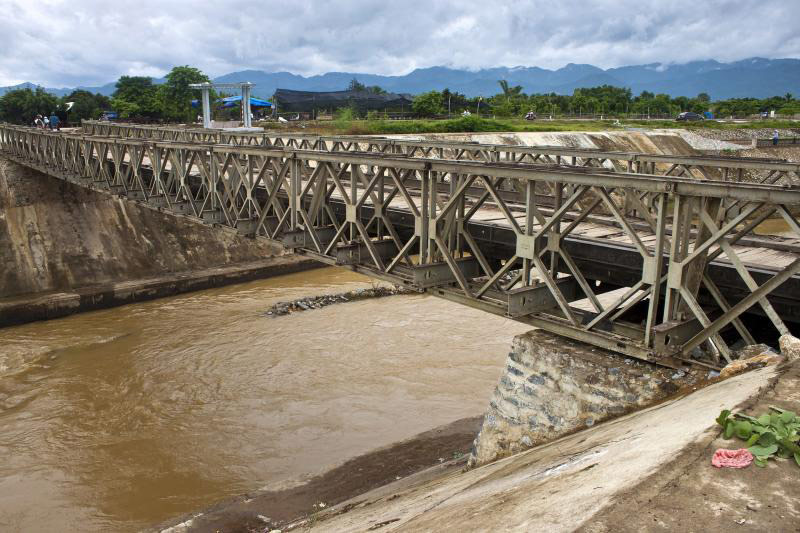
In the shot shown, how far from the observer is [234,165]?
16.5 metres

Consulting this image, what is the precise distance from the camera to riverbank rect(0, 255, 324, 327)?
2647cm

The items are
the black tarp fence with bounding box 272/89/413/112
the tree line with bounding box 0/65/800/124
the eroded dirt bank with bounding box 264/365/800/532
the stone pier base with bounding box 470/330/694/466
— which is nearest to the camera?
the eroded dirt bank with bounding box 264/365/800/532

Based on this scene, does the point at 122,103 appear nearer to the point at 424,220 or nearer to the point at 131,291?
the point at 131,291

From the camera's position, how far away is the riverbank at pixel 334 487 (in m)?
12.0

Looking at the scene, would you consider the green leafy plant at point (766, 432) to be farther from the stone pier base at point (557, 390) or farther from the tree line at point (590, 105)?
the tree line at point (590, 105)

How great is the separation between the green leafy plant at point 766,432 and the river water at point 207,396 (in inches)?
390

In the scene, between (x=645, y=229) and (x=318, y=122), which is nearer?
(x=645, y=229)

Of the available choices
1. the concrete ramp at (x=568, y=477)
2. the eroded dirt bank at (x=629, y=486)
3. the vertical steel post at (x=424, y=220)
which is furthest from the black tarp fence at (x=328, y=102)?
the eroded dirt bank at (x=629, y=486)

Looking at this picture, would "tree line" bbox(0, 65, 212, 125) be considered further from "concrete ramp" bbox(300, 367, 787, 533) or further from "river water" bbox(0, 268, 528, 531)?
"concrete ramp" bbox(300, 367, 787, 533)

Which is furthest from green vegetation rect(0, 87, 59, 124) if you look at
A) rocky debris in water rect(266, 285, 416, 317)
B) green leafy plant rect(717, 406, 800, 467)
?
green leafy plant rect(717, 406, 800, 467)

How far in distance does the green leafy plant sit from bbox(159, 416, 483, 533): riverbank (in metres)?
7.31

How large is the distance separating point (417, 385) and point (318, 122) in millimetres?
46632

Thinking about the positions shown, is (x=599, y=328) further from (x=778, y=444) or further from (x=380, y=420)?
(x=380, y=420)

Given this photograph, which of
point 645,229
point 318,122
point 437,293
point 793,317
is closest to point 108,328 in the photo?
point 437,293
